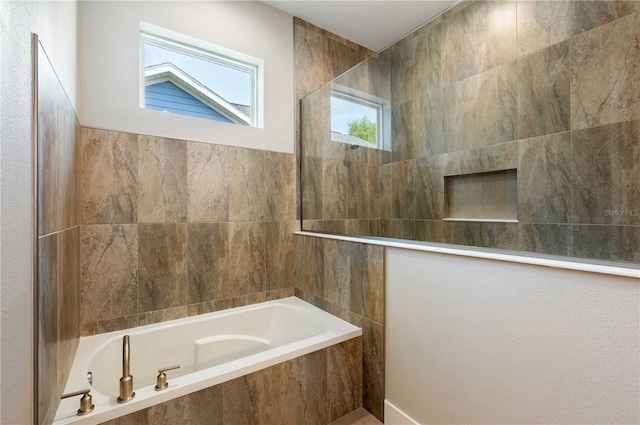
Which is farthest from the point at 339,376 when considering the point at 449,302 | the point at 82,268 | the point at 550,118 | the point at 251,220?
the point at 550,118

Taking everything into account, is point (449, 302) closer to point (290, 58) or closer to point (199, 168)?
point (199, 168)

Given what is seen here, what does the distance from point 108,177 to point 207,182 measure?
1.91 feet

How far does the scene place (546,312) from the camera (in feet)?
3.22

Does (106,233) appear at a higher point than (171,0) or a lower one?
lower

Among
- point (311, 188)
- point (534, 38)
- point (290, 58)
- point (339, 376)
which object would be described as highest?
point (290, 58)

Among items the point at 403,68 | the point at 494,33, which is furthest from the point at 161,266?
the point at 494,33

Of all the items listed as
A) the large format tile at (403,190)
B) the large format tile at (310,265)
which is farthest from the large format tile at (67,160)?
the large format tile at (403,190)

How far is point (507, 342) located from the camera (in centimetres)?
109

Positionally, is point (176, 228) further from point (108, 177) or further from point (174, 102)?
point (174, 102)

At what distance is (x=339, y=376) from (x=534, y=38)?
2.54 meters

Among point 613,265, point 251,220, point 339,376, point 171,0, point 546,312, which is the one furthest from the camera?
point 251,220

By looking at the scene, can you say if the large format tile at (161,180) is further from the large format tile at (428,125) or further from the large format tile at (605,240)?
the large format tile at (605,240)

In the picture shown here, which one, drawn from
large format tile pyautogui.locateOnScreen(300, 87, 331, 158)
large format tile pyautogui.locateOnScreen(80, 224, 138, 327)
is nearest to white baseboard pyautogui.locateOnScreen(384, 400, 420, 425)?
large format tile pyautogui.locateOnScreen(80, 224, 138, 327)

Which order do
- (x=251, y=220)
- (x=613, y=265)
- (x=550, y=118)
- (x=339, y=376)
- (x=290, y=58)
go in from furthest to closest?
(x=290, y=58), (x=251, y=220), (x=550, y=118), (x=339, y=376), (x=613, y=265)
